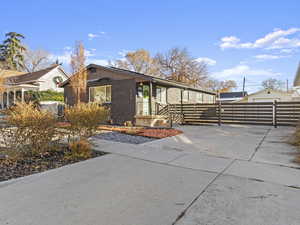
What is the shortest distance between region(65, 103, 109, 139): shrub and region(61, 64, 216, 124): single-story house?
6239 mm

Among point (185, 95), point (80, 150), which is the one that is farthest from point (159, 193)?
point (185, 95)

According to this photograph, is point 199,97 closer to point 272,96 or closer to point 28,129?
point 272,96

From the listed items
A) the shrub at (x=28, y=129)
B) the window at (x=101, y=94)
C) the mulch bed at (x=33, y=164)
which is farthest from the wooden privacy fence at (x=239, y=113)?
the shrub at (x=28, y=129)

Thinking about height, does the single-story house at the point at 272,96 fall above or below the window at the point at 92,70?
below

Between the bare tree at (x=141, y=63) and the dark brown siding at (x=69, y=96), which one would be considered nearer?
the dark brown siding at (x=69, y=96)

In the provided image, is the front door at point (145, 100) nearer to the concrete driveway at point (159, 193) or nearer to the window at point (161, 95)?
the window at point (161, 95)

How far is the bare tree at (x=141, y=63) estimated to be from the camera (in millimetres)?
33250

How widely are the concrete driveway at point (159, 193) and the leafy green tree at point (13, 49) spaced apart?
40.3m

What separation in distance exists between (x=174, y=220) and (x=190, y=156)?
9.52ft

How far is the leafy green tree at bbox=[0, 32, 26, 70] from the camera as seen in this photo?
3445 cm

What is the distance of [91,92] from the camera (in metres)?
14.4

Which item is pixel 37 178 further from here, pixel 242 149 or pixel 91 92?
pixel 91 92

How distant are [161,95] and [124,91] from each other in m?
3.56

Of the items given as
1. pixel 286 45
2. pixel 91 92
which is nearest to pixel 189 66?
pixel 286 45
